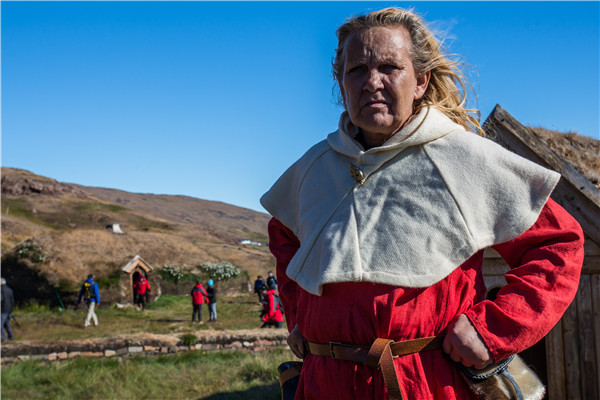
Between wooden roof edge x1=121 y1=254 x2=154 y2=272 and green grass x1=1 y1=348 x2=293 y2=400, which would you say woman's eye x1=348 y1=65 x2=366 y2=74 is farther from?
wooden roof edge x1=121 y1=254 x2=154 y2=272

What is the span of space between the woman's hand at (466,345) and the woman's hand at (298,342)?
0.57 m

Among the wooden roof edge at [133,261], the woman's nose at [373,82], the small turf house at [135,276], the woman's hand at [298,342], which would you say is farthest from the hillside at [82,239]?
the woman's nose at [373,82]

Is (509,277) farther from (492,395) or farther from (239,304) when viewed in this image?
(239,304)

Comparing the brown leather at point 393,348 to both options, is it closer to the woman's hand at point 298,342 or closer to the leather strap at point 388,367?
the leather strap at point 388,367

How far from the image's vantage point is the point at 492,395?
1.86 metres

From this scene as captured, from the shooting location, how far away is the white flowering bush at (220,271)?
30234mm

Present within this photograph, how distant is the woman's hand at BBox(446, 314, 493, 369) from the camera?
1.83m

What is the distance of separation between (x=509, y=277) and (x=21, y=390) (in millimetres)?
8786

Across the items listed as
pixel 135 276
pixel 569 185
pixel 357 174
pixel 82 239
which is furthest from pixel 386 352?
pixel 82 239

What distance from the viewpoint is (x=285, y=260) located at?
7.96 ft

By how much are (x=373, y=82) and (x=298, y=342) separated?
0.99 m

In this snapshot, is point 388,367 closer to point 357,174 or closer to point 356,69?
point 357,174

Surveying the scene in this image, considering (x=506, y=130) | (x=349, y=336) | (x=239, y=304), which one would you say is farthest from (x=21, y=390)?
(x=239, y=304)

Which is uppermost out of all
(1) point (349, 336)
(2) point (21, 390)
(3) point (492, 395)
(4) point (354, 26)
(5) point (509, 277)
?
(4) point (354, 26)
